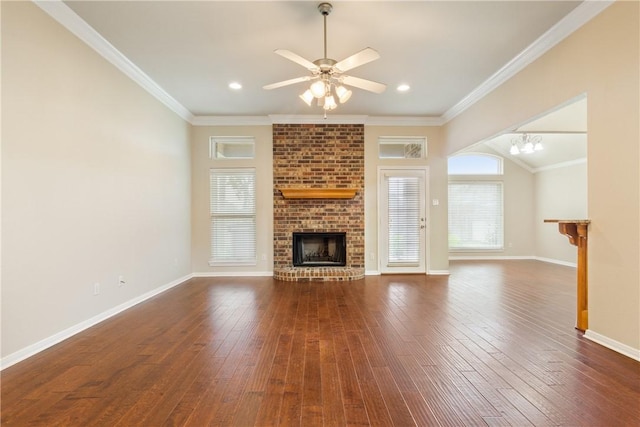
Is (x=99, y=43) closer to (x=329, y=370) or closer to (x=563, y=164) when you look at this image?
(x=329, y=370)

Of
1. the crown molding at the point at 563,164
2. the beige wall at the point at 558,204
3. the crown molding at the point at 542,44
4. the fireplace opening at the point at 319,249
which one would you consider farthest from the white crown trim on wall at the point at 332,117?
the beige wall at the point at 558,204

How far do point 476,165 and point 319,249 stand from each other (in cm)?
499

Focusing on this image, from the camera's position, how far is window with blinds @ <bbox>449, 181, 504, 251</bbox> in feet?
26.1

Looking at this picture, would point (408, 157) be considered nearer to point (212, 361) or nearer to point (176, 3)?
point (176, 3)

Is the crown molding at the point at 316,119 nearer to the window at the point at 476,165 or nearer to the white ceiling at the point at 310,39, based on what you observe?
the white ceiling at the point at 310,39

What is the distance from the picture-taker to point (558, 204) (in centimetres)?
724

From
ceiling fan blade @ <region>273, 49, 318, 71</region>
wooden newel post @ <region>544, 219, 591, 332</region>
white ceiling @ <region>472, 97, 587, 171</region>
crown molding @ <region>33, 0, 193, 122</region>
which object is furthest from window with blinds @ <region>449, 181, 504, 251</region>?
crown molding @ <region>33, 0, 193, 122</region>

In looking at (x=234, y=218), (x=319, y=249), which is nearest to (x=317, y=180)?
(x=319, y=249)

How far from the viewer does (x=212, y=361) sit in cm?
232

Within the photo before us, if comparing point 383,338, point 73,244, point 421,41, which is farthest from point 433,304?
point 73,244

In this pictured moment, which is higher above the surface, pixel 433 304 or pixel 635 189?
pixel 635 189

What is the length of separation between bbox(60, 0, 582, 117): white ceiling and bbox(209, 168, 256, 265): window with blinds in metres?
1.78

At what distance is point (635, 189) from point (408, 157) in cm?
380

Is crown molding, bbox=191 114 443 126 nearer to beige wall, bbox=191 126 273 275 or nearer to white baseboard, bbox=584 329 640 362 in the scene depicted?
beige wall, bbox=191 126 273 275
